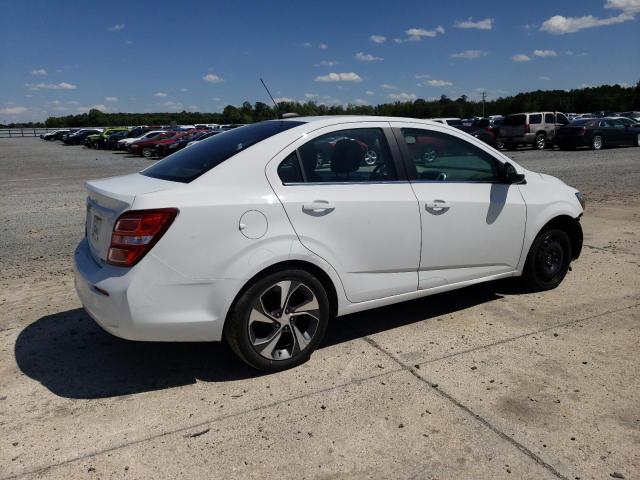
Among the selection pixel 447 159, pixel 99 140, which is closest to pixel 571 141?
pixel 447 159

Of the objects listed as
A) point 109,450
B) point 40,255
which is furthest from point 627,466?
point 40,255

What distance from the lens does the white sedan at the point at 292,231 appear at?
125 inches

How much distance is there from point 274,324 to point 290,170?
1005mm

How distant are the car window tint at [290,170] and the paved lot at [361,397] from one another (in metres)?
1.27

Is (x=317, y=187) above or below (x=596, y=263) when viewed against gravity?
above

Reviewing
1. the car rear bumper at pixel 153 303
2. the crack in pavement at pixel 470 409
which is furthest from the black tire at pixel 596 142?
the car rear bumper at pixel 153 303

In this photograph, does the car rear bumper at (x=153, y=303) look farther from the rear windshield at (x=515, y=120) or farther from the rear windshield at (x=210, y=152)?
the rear windshield at (x=515, y=120)

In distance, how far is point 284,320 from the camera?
11.7 ft

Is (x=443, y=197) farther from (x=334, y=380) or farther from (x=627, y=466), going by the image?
(x=627, y=466)

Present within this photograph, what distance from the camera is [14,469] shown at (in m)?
2.69

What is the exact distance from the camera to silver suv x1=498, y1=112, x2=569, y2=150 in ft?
85.8

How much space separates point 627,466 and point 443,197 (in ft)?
6.98

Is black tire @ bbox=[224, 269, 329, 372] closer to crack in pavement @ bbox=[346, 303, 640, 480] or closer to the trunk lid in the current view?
crack in pavement @ bbox=[346, 303, 640, 480]

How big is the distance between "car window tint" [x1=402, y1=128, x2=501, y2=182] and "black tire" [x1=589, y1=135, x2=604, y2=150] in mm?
23539
